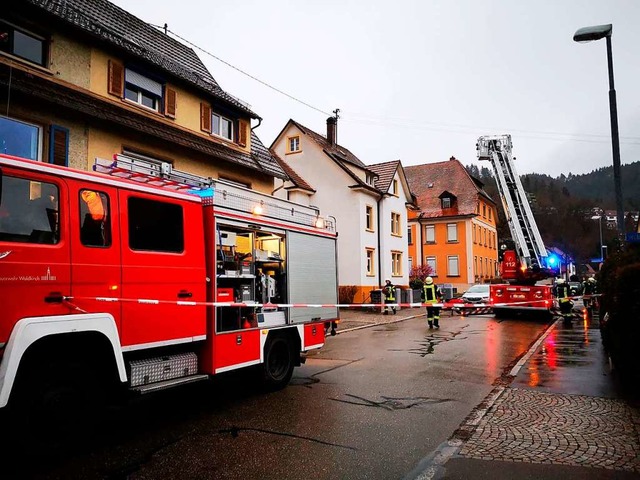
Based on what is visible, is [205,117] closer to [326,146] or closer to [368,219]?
[326,146]

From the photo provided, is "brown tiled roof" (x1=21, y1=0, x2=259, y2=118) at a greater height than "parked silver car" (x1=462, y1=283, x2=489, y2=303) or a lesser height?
greater

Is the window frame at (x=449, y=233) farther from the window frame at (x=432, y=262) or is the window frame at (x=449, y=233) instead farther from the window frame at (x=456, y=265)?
the window frame at (x=432, y=262)

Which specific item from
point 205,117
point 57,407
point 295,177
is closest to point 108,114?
point 205,117

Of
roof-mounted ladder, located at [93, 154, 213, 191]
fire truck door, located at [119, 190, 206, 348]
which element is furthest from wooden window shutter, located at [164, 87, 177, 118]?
fire truck door, located at [119, 190, 206, 348]

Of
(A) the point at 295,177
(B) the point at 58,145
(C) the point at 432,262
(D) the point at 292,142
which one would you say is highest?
(D) the point at 292,142

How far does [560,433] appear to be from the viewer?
5156 mm

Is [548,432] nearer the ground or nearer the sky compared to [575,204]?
nearer the ground

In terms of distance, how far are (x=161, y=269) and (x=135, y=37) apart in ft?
42.7

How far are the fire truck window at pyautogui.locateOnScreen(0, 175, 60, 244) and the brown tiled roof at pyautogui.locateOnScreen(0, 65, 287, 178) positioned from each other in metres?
5.19

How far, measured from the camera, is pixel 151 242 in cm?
580

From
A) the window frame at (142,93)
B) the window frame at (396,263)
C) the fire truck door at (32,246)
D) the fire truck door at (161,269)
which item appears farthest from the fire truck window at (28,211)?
the window frame at (396,263)

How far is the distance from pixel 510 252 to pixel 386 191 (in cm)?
1149

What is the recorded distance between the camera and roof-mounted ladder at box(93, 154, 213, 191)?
606 centimetres

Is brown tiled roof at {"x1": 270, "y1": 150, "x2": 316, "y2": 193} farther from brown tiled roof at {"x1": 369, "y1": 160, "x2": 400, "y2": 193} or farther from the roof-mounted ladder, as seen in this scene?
the roof-mounted ladder
